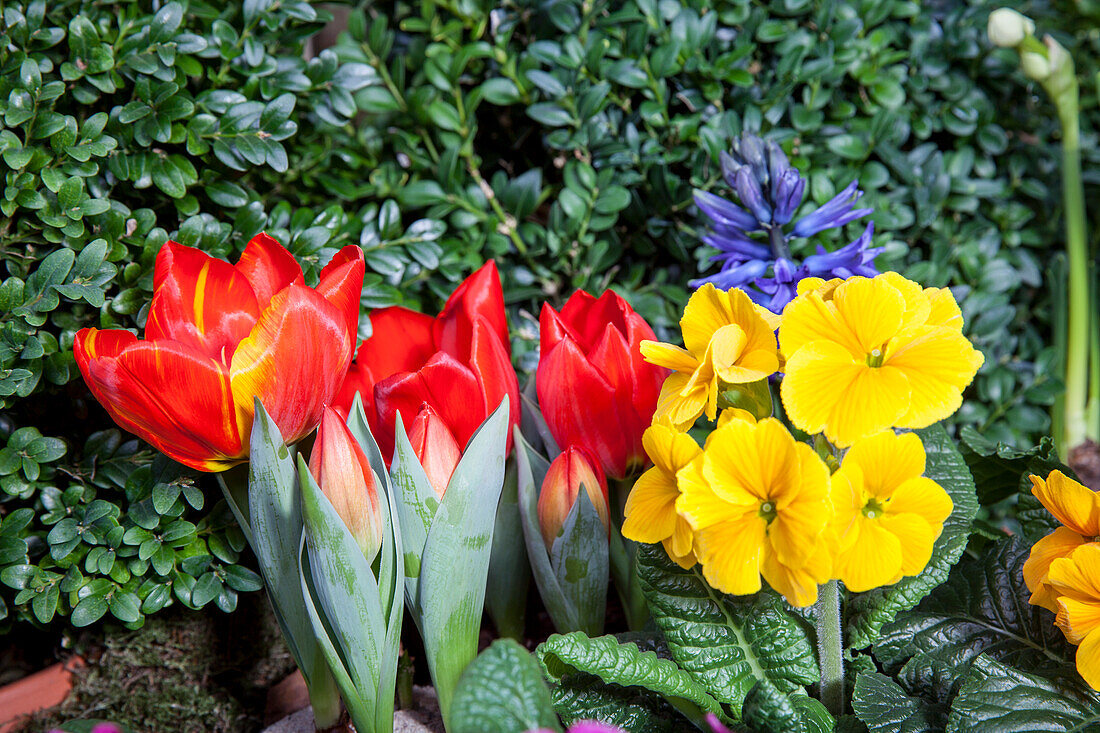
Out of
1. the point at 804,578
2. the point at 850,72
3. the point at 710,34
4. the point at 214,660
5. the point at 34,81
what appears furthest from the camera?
the point at 850,72

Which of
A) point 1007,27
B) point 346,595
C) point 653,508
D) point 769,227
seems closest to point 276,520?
point 346,595

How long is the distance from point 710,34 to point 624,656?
2.57ft

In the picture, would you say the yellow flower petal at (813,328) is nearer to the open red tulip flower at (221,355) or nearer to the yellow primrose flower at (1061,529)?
the yellow primrose flower at (1061,529)

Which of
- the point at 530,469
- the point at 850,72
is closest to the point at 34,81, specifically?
the point at 530,469

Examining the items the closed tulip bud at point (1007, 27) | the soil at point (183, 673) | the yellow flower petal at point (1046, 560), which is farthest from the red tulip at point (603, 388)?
the closed tulip bud at point (1007, 27)

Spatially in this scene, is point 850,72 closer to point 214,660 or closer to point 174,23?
point 174,23

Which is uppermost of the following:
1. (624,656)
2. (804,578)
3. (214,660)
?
(804,578)

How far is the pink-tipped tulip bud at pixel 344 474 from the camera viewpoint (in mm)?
569

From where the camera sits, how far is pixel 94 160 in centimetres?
77

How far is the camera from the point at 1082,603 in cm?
55

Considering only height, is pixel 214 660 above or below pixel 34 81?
below

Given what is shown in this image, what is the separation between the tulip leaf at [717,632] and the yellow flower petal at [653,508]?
0.07m

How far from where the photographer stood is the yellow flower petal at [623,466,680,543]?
1.77 ft

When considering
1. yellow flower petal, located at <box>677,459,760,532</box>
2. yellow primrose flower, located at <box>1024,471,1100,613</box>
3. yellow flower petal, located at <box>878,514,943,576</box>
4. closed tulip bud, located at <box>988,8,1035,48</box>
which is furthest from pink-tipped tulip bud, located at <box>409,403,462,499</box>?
closed tulip bud, located at <box>988,8,1035,48</box>
